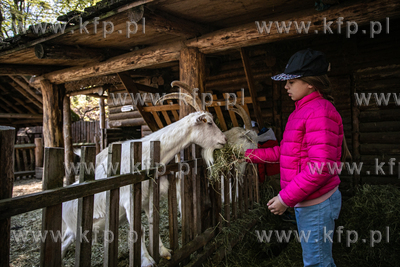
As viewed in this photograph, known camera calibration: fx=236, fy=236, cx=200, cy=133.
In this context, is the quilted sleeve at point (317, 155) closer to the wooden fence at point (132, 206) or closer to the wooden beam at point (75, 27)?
the wooden fence at point (132, 206)

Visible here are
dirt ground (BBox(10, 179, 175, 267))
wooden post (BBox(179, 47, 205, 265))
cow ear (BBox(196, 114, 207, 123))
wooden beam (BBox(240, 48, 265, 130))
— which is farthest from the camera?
wooden beam (BBox(240, 48, 265, 130))

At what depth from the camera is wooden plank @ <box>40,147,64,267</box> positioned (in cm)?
144

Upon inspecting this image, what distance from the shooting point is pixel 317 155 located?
1.56 m

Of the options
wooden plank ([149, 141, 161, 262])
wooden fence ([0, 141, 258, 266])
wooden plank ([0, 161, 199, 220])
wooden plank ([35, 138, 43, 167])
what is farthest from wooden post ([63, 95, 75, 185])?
wooden plank ([35, 138, 43, 167])

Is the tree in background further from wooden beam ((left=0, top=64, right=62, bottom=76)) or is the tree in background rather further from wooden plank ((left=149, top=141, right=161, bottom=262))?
wooden plank ((left=149, top=141, right=161, bottom=262))

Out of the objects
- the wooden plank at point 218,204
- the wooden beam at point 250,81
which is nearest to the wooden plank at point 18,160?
the wooden beam at point 250,81

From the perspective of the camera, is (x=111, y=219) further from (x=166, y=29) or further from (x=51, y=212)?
(x=166, y=29)

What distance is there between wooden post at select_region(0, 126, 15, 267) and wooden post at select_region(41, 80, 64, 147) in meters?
5.47

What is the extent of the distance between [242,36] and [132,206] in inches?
113

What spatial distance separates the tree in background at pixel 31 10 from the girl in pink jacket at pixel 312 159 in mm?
15808

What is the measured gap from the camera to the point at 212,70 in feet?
Result: 21.4

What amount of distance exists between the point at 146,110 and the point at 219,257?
458cm

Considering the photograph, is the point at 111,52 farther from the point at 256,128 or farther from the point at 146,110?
the point at 256,128

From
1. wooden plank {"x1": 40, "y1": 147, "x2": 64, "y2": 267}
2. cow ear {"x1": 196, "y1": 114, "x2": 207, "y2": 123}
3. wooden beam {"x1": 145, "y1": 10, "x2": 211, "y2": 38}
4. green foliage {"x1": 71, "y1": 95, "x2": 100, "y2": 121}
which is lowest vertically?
wooden plank {"x1": 40, "y1": 147, "x2": 64, "y2": 267}
